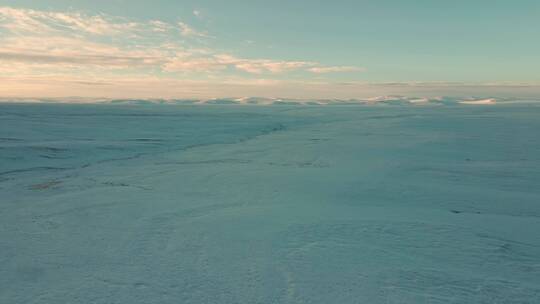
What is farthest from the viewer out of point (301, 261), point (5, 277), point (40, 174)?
point (40, 174)

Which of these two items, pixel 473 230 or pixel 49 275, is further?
pixel 473 230

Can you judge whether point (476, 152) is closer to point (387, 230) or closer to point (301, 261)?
point (387, 230)

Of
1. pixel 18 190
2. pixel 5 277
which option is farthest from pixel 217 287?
pixel 18 190

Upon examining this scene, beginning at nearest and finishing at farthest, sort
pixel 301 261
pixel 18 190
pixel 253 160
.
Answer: pixel 301 261
pixel 18 190
pixel 253 160

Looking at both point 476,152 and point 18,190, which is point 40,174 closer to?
point 18,190

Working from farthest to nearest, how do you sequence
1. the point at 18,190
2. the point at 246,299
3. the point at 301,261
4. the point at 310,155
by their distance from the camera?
1. the point at 310,155
2. the point at 18,190
3. the point at 301,261
4. the point at 246,299

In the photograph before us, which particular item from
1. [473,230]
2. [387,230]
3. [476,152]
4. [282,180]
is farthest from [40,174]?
[476,152]
